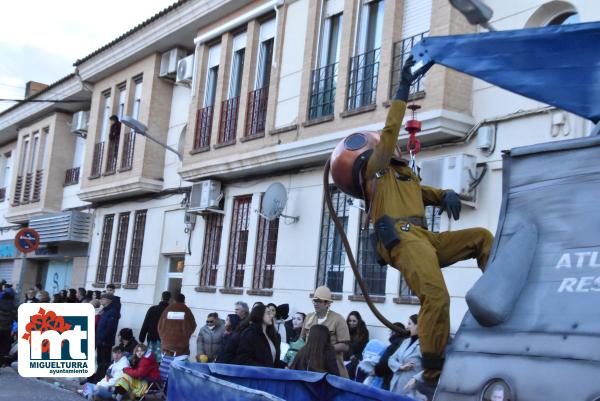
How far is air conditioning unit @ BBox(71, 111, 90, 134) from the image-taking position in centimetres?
2538

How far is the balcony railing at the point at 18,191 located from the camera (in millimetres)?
29109

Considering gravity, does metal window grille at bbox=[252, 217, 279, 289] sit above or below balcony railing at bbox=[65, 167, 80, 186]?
below

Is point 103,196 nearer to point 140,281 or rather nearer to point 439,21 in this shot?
point 140,281

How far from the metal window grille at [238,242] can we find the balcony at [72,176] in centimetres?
1040

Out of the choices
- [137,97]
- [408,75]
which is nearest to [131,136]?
[137,97]

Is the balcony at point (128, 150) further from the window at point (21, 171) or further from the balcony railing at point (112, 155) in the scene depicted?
the window at point (21, 171)

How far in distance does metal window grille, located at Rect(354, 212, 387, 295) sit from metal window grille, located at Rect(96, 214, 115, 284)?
1114 centimetres

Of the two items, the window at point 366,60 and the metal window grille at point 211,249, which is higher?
the window at point 366,60

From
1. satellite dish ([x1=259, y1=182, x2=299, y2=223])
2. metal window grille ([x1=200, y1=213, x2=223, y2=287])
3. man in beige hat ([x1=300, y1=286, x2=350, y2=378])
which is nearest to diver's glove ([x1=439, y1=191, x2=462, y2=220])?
man in beige hat ([x1=300, y1=286, x2=350, y2=378])

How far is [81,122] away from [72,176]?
2.05 meters

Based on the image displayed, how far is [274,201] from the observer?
15.4 m

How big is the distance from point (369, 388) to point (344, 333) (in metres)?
6.21

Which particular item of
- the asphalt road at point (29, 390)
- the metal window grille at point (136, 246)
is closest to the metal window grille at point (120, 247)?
the metal window grille at point (136, 246)

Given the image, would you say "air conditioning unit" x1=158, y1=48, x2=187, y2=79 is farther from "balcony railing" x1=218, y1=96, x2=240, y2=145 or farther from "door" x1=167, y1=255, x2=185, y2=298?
"door" x1=167, y1=255, x2=185, y2=298
